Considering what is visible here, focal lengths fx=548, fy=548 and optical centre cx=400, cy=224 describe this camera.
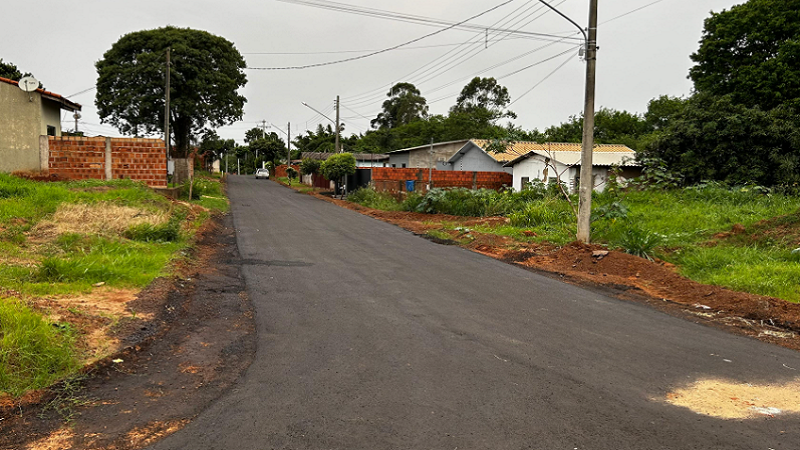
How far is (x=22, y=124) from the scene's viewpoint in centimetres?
2036

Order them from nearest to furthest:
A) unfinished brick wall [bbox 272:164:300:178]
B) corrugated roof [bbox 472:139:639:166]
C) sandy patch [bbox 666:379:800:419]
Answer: sandy patch [bbox 666:379:800:419] < corrugated roof [bbox 472:139:639:166] < unfinished brick wall [bbox 272:164:300:178]

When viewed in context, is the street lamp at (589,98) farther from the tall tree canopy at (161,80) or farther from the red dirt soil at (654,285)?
the tall tree canopy at (161,80)

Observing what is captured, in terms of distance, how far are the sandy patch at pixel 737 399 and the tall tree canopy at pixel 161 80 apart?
3997cm

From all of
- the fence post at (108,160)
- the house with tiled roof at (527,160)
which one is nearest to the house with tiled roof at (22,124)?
the fence post at (108,160)

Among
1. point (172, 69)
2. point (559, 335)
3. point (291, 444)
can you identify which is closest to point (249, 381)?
point (291, 444)

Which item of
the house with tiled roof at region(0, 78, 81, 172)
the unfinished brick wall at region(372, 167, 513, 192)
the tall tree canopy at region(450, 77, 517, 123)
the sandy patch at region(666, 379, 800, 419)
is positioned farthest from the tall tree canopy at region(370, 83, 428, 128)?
the sandy patch at region(666, 379, 800, 419)

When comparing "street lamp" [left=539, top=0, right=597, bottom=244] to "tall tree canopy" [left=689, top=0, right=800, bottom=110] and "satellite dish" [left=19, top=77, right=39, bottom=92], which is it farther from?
"tall tree canopy" [left=689, top=0, right=800, bottom=110]

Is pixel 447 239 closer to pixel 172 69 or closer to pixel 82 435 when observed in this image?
pixel 82 435

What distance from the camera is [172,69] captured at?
3844 centimetres

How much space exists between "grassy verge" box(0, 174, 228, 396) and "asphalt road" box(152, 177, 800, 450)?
1.68 meters

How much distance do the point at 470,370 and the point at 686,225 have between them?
12.4m

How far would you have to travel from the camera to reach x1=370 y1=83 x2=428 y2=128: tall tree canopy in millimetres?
84750

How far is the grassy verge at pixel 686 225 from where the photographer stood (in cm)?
1041

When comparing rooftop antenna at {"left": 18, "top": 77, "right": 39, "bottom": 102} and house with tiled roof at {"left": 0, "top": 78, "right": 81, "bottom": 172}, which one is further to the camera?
rooftop antenna at {"left": 18, "top": 77, "right": 39, "bottom": 102}
